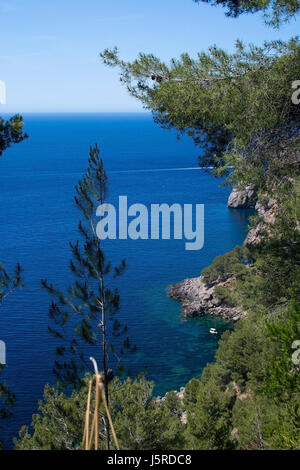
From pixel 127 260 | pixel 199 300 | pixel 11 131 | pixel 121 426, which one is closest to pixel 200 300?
pixel 199 300

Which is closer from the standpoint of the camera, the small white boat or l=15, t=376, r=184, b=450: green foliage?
l=15, t=376, r=184, b=450: green foliage

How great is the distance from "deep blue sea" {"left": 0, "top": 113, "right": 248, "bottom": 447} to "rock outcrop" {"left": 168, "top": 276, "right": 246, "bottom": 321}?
870 mm

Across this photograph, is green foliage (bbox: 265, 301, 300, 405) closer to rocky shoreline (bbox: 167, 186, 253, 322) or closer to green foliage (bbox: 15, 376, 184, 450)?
green foliage (bbox: 15, 376, 184, 450)

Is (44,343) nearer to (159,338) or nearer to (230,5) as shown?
(159,338)

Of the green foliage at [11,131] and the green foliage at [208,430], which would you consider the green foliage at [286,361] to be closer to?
the green foliage at [208,430]

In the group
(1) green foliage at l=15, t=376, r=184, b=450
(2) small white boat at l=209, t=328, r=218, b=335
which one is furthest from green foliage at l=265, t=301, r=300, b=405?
(2) small white boat at l=209, t=328, r=218, b=335

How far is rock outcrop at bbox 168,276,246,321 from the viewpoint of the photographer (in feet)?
126

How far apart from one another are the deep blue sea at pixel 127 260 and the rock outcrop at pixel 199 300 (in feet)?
2.86

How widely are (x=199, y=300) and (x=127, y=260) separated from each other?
9716 mm

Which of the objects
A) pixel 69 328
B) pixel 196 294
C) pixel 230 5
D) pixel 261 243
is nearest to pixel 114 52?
pixel 230 5

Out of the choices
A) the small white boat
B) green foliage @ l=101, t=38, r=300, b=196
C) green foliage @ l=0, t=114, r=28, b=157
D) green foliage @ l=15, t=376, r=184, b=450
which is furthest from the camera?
the small white boat

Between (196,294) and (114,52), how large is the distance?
33.7 metres

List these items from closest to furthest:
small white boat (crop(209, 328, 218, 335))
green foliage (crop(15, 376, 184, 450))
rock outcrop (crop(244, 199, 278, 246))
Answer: rock outcrop (crop(244, 199, 278, 246)) → green foliage (crop(15, 376, 184, 450)) → small white boat (crop(209, 328, 218, 335))

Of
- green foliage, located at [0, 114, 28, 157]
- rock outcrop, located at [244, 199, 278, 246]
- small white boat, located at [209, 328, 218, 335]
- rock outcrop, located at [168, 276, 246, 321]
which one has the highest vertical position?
green foliage, located at [0, 114, 28, 157]
